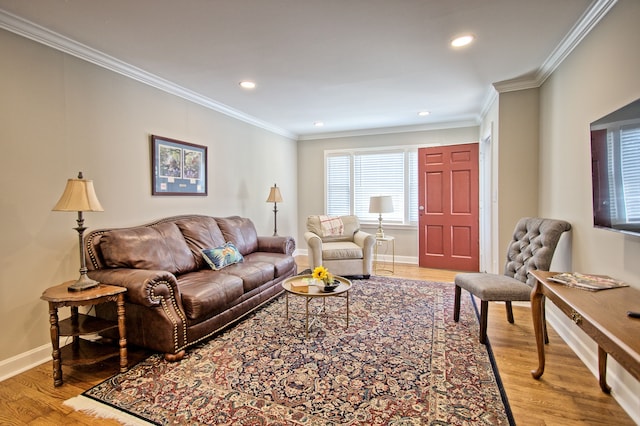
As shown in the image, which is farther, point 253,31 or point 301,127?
point 301,127

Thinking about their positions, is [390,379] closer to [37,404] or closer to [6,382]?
[37,404]

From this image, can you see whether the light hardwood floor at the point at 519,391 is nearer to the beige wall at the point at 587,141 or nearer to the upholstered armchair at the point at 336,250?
the beige wall at the point at 587,141

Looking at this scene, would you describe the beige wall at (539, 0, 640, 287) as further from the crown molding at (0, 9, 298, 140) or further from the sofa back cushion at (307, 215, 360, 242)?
the crown molding at (0, 9, 298, 140)

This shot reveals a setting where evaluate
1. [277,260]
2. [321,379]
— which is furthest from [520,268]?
[277,260]

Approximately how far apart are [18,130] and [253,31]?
6.02 ft

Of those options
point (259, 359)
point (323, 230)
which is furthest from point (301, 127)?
point (259, 359)

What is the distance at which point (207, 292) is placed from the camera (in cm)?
247

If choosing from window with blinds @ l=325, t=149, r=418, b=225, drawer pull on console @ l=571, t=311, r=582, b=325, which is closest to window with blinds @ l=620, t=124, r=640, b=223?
drawer pull on console @ l=571, t=311, r=582, b=325

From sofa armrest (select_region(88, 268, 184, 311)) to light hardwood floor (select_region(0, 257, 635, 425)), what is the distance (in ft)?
1.70

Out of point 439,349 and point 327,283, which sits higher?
point 327,283

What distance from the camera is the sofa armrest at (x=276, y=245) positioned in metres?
4.09

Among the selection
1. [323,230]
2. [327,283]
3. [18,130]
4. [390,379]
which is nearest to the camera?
[390,379]

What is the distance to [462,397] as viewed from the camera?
5.95ft

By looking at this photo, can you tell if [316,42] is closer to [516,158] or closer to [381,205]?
[516,158]
